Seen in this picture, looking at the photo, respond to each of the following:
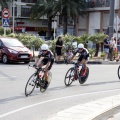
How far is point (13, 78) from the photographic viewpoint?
625 inches

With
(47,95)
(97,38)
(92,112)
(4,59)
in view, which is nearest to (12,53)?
(4,59)

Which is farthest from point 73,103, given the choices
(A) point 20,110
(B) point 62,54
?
(B) point 62,54

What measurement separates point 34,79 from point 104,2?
157 ft

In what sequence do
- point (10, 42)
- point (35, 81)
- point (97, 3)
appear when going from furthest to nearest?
1. point (97, 3)
2. point (10, 42)
3. point (35, 81)

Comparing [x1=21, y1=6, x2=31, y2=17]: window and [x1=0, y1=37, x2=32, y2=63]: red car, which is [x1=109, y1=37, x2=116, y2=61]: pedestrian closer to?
[x1=0, y1=37, x2=32, y2=63]: red car

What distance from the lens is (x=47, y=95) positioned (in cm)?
1192

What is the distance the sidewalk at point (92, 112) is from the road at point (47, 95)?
37cm

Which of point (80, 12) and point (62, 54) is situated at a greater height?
point (80, 12)

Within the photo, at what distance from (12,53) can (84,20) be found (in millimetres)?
39789

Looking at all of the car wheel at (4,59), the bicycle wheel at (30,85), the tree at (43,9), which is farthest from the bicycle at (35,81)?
the tree at (43,9)

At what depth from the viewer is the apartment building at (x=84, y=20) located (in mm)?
58875

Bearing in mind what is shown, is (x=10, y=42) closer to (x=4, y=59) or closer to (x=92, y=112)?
(x=4, y=59)

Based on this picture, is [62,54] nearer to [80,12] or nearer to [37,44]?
[37,44]

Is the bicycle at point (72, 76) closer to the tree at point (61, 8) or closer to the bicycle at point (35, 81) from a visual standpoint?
the bicycle at point (35, 81)
